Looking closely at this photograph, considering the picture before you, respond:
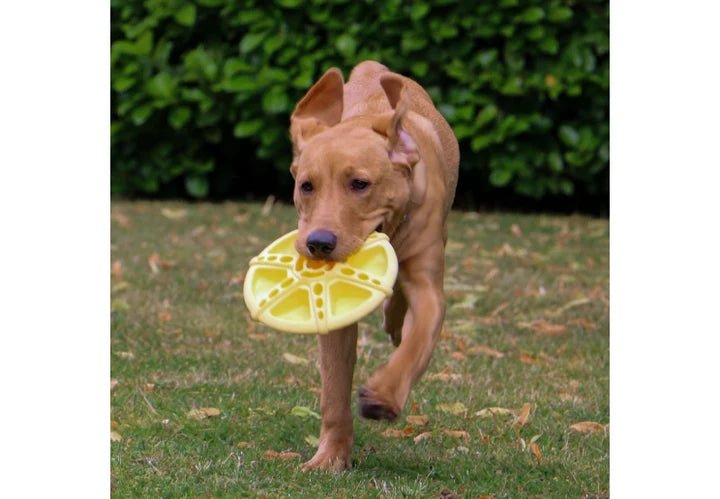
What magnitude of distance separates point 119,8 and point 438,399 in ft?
26.2

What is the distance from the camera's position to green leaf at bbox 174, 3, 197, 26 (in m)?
12.5

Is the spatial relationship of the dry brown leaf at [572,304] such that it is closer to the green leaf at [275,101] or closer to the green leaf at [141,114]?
the green leaf at [275,101]

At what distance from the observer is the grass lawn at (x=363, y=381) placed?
5.02 metres

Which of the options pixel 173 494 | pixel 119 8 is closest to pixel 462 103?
pixel 119 8

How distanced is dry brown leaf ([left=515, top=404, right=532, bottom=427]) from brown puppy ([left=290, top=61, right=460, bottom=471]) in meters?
1.04

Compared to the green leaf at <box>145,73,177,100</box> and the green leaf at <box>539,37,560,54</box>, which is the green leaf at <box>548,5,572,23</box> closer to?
the green leaf at <box>539,37,560,54</box>

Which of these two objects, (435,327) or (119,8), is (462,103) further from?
(435,327)

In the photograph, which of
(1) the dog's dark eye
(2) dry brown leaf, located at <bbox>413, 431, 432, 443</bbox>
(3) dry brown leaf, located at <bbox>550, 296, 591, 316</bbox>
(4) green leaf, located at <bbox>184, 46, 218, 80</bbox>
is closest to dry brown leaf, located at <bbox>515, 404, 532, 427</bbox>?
(2) dry brown leaf, located at <bbox>413, 431, 432, 443</bbox>

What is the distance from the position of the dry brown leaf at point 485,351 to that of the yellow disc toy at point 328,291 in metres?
2.99

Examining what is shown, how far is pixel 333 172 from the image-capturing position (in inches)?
177

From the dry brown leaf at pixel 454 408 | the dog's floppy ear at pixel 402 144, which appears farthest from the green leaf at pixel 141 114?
the dog's floppy ear at pixel 402 144

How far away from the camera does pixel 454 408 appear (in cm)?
613

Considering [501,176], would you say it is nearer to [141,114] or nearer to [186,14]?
[186,14]

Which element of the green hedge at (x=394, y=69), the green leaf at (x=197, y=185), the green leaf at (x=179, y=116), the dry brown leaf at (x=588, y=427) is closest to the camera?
the dry brown leaf at (x=588, y=427)
